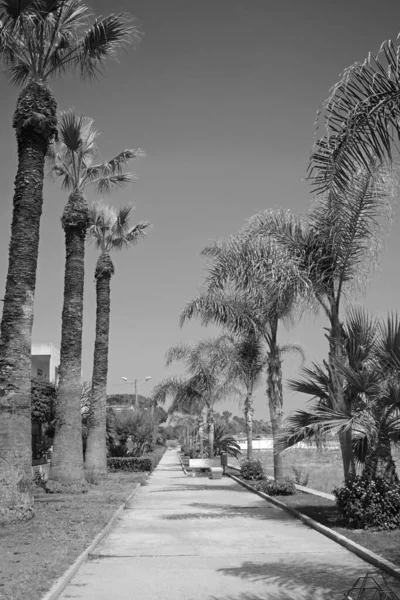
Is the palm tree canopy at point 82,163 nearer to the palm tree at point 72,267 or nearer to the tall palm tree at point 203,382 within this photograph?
the palm tree at point 72,267

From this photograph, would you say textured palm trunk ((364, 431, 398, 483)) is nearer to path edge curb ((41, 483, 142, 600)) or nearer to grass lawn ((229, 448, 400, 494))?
grass lawn ((229, 448, 400, 494))

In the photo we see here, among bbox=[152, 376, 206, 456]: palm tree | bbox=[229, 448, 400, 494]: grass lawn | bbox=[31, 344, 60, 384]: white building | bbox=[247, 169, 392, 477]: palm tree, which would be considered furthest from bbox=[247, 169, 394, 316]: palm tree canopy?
bbox=[31, 344, 60, 384]: white building

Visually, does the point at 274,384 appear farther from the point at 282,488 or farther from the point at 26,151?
the point at 26,151

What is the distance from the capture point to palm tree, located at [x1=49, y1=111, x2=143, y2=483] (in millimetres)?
20297

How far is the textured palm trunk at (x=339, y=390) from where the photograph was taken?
13050mm

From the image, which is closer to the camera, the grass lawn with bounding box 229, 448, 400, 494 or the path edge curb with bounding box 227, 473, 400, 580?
the path edge curb with bounding box 227, 473, 400, 580

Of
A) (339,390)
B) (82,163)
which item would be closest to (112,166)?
(82,163)

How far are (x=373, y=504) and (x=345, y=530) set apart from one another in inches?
27.7

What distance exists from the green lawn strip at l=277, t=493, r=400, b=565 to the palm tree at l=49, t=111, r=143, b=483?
667cm

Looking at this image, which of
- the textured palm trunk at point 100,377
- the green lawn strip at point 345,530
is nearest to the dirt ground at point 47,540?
the green lawn strip at point 345,530

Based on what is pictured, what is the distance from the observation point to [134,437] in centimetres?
4628

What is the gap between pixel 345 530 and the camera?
11977 mm

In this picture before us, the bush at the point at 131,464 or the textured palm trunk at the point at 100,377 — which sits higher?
the textured palm trunk at the point at 100,377

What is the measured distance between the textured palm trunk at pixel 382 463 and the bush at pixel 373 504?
15cm
